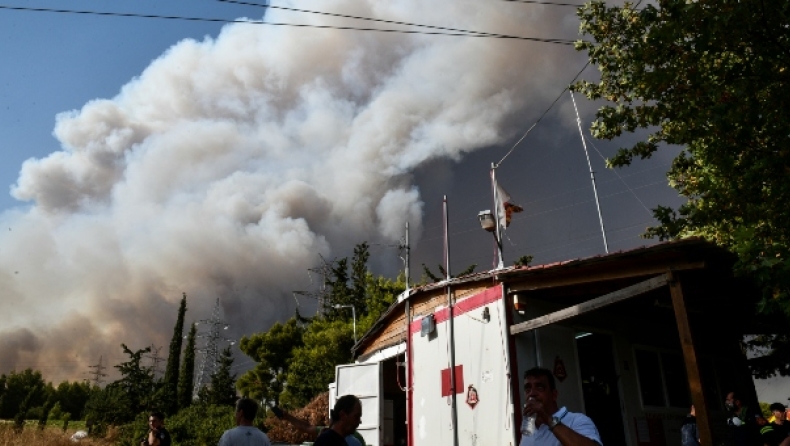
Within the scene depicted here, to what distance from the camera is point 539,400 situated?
303cm

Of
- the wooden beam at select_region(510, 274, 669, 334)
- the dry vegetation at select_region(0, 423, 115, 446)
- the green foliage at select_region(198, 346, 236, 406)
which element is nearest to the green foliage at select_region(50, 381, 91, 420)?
the green foliage at select_region(198, 346, 236, 406)

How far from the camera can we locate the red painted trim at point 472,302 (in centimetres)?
994

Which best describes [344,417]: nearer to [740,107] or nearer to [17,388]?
[740,107]

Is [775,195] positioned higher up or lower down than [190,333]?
lower down

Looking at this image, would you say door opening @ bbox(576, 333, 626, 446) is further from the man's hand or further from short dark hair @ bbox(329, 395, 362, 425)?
the man's hand

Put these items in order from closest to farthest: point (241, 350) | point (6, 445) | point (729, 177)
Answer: point (729, 177), point (6, 445), point (241, 350)

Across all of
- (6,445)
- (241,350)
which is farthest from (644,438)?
(241,350)

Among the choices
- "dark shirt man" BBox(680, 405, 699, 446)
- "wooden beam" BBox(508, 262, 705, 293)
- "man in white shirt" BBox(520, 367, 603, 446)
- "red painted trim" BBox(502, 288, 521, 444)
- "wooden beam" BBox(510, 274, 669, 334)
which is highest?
"wooden beam" BBox(508, 262, 705, 293)

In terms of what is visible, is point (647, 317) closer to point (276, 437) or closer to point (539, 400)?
point (539, 400)

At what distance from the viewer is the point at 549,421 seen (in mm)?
2863

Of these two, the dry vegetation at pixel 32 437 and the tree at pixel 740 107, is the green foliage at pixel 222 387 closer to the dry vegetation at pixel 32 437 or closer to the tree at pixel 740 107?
the dry vegetation at pixel 32 437

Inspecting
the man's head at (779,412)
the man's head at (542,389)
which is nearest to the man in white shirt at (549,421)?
the man's head at (542,389)

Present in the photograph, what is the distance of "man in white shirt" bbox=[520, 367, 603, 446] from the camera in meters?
2.79

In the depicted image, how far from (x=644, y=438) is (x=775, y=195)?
5421mm
